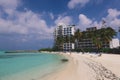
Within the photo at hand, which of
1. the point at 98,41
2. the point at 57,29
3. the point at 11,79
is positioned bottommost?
the point at 11,79

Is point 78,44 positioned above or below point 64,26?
below

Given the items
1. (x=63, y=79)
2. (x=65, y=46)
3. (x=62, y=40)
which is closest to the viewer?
(x=63, y=79)

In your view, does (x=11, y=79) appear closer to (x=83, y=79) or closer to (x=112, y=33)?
(x=83, y=79)

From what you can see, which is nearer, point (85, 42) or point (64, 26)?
point (85, 42)

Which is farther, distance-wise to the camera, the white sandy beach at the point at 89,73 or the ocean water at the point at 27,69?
the ocean water at the point at 27,69

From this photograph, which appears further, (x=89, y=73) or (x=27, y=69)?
(x=27, y=69)

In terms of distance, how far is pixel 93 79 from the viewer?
11336mm

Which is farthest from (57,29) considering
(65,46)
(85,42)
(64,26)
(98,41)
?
(98,41)

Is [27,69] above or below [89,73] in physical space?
below

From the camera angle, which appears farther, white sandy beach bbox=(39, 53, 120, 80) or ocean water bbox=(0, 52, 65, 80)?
ocean water bbox=(0, 52, 65, 80)

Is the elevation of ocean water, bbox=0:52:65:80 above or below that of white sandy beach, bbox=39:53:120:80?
below

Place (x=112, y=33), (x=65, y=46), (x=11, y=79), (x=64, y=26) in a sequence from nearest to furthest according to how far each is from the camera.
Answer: (x=11, y=79) < (x=112, y=33) < (x=65, y=46) < (x=64, y=26)

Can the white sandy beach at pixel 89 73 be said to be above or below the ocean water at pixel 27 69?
above

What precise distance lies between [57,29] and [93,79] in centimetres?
14409
